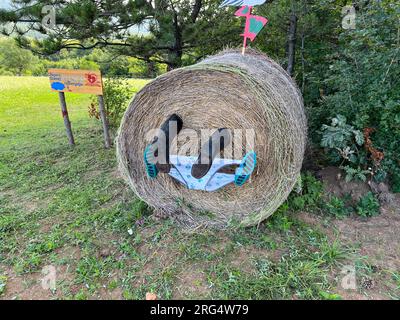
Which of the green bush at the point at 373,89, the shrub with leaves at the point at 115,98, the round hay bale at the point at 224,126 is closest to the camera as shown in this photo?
the round hay bale at the point at 224,126

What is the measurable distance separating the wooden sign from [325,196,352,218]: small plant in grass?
10.9 ft

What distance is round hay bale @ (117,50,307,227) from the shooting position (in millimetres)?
2193

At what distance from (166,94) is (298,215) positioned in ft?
5.46

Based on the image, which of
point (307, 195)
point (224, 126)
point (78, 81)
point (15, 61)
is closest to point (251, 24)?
point (224, 126)

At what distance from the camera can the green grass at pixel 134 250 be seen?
76.7 inches

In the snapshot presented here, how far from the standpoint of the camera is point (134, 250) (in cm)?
231

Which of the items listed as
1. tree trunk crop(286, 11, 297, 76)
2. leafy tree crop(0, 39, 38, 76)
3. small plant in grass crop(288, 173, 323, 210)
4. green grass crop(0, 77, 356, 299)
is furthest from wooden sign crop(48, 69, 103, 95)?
leafy tree crop(0, 39, 38, 76)

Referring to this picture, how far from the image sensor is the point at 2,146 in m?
4.88

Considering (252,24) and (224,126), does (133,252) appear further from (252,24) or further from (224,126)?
(252,24)

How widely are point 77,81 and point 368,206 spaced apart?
403 centimetres

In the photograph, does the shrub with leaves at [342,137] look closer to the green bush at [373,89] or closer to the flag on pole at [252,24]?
the green bush at [373,89]

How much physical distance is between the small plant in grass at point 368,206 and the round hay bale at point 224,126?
34.9 inches

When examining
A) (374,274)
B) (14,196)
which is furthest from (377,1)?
(14,196)

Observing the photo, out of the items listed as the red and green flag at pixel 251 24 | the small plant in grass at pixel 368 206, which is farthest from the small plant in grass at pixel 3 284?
the small plant in grass at pixel 368 206
